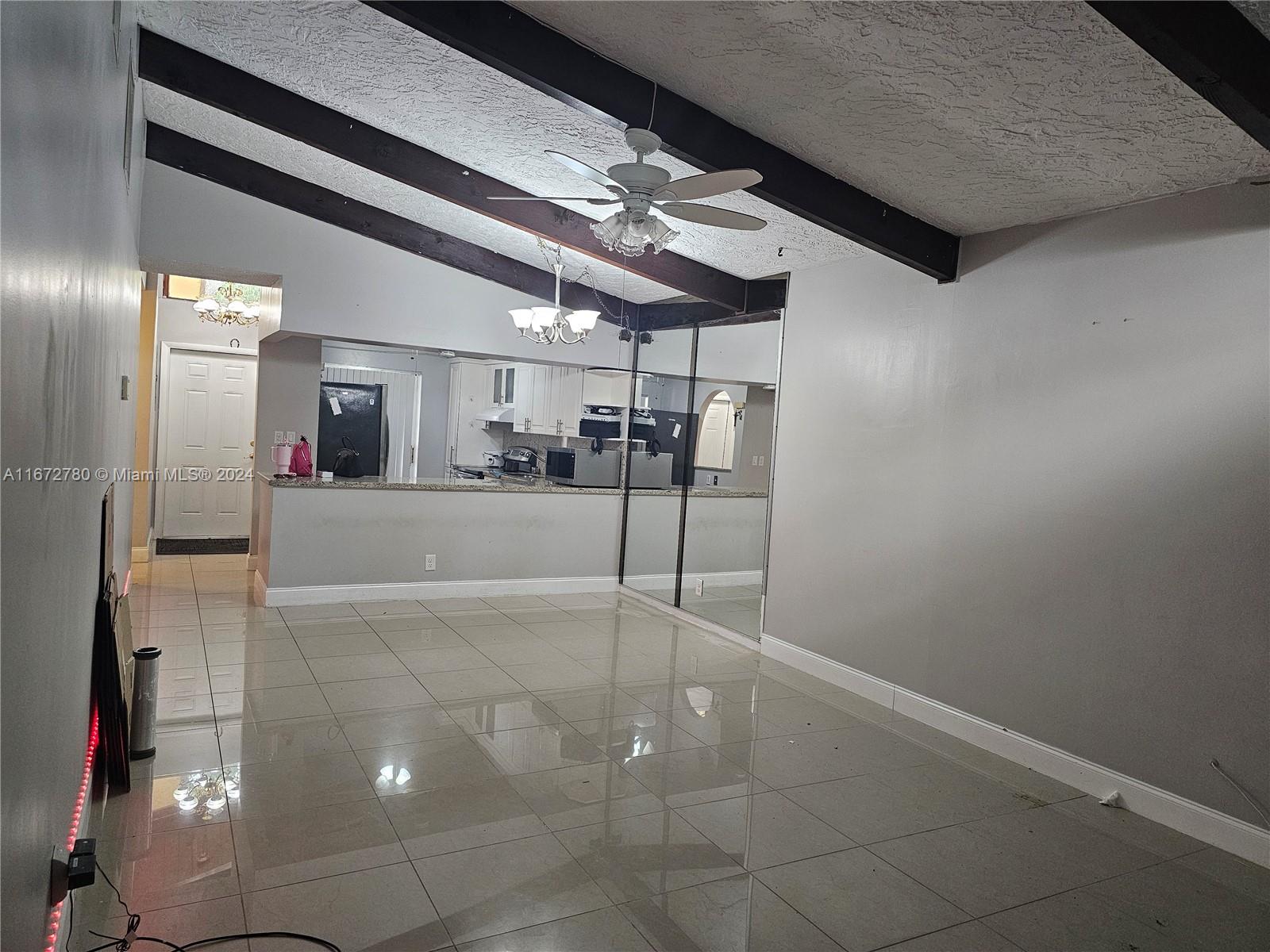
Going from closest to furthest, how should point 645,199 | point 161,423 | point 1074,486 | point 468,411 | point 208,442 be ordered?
1. point 645,199
2. point 1074,486
3. point 161,423
4. point 208,442
5. point 468,411

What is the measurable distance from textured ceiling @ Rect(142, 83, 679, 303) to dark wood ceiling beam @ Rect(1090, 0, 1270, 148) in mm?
3936

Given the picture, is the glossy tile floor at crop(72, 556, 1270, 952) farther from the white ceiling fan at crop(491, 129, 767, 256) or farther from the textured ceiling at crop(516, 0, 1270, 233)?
the textured ceiling at crop(516, 0, 1270, 233)

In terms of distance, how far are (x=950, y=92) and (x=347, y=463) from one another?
5.97 metres

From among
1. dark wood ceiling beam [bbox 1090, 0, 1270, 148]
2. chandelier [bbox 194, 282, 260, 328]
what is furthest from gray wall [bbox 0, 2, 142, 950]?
chandelier [bbox 194, 282, 260, 328]

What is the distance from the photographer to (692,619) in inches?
245

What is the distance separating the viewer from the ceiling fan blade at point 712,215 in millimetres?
3205

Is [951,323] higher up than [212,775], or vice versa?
[951,323]

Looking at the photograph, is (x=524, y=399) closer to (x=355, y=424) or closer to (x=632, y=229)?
(x=355, y=424)

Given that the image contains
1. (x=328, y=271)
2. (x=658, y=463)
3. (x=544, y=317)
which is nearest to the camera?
(x=544, y=317)

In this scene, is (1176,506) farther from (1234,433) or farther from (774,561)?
(774,561)

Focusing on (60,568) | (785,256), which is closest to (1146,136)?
(785,256)

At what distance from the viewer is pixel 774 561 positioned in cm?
527

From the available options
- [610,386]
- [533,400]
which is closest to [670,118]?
[610,386]

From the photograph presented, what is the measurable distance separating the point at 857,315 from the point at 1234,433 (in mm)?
2116
